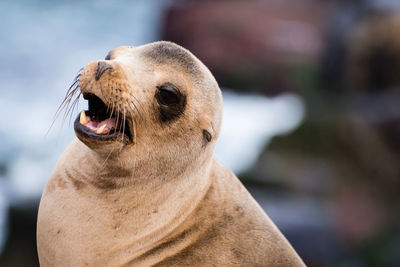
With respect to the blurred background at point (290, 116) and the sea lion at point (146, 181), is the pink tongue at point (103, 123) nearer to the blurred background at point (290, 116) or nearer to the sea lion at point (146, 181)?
the sea lion at point (146, 181)

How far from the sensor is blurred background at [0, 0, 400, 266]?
1128 centimetres

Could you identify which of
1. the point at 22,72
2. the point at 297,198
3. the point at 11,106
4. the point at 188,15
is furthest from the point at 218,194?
the point at 22,72

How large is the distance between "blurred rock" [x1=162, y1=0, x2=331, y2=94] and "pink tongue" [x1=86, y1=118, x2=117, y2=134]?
43.0 feet

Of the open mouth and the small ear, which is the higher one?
the open mouth

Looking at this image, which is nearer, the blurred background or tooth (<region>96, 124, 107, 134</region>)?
tooth (<region>96, 124, 107, 134</region>)

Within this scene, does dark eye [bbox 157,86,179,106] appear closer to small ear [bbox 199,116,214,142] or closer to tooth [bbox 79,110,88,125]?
small ear [bbox 199,116,214,142]

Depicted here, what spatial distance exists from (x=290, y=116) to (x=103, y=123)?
1126 cm

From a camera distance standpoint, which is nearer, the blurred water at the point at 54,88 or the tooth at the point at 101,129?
the tooth at the point at 101,129

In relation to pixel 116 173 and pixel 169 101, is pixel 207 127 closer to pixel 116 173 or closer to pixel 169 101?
pixel 169 101

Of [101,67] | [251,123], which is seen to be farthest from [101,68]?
[251,123]

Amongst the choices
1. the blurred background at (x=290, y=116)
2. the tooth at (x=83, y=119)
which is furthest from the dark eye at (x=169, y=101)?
the blurred background at (x=290, y=116)

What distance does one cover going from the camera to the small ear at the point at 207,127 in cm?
343

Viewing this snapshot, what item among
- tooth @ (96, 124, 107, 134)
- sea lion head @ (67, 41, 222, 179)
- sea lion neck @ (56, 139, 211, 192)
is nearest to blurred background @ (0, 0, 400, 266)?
sea lion neck @ (56, 139, 211, 192)

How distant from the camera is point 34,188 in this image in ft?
33.8
